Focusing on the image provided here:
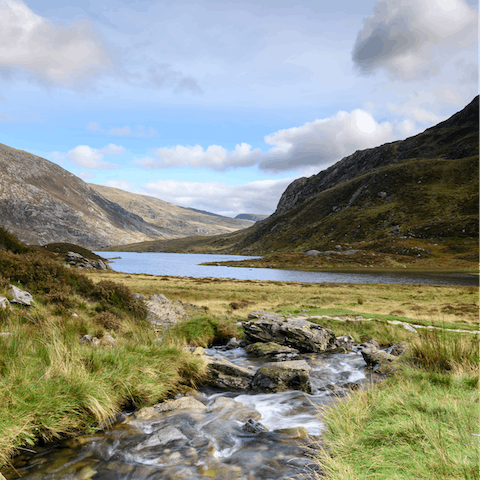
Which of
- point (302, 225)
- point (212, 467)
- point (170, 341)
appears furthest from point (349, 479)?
point (302, 225)

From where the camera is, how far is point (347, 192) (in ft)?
582

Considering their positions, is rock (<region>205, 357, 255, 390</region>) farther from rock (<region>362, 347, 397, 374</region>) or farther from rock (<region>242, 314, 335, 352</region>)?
rock (<region>362, 347, 397, 374</region>)

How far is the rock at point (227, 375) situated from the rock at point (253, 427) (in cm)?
278

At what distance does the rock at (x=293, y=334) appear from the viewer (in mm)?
15250

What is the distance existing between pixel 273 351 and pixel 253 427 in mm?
7055

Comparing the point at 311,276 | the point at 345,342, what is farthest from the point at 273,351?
the point at 311,276

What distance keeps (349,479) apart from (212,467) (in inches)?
113

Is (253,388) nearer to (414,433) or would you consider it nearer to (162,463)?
(162,463)

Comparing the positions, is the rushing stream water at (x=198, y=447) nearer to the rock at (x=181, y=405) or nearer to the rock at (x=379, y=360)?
the rock at (x=181, y=405)

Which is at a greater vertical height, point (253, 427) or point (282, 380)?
point (253, 427)

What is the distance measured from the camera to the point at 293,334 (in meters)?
15.7

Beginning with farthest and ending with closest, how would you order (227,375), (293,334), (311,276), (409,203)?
1. (409,203)
2. (311,276)
3. (293,334)
4. (227,375)

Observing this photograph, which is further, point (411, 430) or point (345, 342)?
point (345, 342)

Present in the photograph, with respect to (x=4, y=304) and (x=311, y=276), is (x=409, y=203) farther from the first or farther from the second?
(x=4, y=304)
